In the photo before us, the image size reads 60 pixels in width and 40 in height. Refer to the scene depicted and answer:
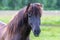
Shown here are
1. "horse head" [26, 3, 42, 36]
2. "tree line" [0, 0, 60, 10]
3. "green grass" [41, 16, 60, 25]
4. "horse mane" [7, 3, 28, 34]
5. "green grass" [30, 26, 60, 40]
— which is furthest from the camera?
"tree line" [0, 0, 60, 10]

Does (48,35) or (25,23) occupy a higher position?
(25,23)

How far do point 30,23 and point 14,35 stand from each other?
50 centimetres

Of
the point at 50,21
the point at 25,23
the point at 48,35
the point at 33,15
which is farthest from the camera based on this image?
the point at 50,21

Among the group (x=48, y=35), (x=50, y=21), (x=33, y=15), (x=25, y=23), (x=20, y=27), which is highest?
(x=33, y=15)

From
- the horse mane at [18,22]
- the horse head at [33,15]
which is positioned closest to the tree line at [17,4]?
the horse mane at [18,22]

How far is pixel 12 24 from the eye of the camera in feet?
18.1

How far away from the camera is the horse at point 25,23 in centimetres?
511

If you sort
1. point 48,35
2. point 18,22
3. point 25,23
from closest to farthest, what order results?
point 25,23
point 18,22
point 48,35

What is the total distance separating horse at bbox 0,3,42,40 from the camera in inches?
201

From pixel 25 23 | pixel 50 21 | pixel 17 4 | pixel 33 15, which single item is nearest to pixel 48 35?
pixel 50 21

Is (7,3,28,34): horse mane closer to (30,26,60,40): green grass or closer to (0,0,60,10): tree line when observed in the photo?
(30,26,60,40): green grass

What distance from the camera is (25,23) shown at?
5.30 metres

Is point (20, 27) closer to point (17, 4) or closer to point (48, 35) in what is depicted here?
point (48, 35)

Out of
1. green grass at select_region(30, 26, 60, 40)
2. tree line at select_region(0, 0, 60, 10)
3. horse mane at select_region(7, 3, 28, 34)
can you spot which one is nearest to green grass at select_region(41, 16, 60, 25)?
green grass at select_region(30, 26, 60, 40)
